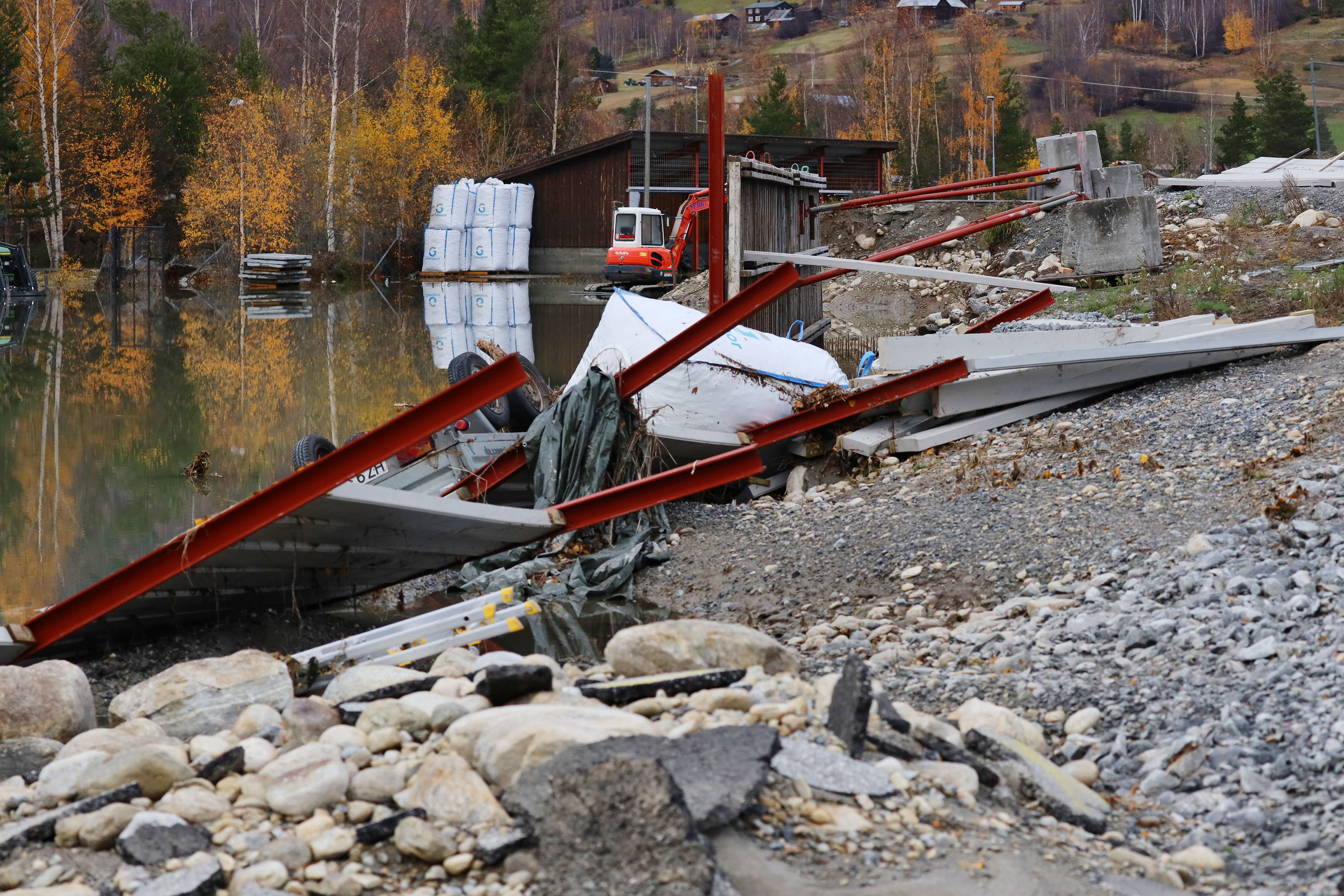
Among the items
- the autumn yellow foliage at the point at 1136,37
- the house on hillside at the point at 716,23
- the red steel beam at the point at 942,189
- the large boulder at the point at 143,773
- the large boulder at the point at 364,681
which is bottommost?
the large boulder at the point at 364,681

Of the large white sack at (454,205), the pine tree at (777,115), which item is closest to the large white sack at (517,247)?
the large white sack at (454,205)

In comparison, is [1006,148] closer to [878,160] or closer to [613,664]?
[878,160]

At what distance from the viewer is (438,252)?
45031 mm

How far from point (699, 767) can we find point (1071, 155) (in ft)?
46.2

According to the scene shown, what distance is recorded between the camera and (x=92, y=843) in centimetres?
331

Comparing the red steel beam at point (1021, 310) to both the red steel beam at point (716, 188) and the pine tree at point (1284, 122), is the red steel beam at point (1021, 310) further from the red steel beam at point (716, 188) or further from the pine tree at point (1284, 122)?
the pine tree at point (1284, 122)

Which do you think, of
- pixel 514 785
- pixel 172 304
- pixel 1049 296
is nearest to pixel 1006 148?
pixel 172 304

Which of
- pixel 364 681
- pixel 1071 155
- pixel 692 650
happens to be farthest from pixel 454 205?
pixel 692 650

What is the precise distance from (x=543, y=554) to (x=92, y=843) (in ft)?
14.9

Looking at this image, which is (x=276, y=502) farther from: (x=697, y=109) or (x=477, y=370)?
(x=697, y=109)

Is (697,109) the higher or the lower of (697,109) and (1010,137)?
the higher

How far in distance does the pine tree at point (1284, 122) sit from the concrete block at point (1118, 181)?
35343 mm

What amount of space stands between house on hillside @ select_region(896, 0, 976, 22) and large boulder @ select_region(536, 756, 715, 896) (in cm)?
12886

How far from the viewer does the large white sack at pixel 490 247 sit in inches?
1715
